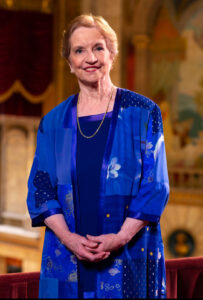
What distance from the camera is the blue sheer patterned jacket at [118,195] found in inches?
57.9

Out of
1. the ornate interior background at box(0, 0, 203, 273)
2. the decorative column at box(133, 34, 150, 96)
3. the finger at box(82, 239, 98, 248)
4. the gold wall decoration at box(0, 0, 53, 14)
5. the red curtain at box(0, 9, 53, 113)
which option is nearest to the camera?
the finger at box(82, 239, 98, 248)

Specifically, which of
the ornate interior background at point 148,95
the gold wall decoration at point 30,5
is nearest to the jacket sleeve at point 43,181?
the ornate interior background at point 148,95

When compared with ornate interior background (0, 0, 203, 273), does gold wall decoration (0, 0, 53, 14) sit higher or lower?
higher

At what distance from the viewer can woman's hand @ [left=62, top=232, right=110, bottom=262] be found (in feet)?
4.61

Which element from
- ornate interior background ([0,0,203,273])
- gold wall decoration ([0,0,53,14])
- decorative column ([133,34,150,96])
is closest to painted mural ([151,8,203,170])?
ornate interior background ([0,0,203,273])

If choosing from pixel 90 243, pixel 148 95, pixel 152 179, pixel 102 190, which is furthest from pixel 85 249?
pixel 148 95

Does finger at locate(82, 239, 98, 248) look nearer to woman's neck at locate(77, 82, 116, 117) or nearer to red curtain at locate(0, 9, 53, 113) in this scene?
woman's neck at locate(77, 82, 116, 117)

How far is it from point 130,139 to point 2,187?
276 inches

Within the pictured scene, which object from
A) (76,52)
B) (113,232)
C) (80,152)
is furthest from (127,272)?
(76,52)

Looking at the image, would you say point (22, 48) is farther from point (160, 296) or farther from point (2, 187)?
point (160, 296)

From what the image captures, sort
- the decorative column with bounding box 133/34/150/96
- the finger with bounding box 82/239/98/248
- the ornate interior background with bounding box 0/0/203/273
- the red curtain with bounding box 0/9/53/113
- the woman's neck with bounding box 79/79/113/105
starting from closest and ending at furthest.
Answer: the finger with bounding box 82/239/98/248 → the woman's neck with bounding box 79/79/113/105 → the red curtain with bounding box 0/9/53/113 → the ornate interior background with bounding box 0/0/203/273 → the decorative column with bounding box 133/34/150/96

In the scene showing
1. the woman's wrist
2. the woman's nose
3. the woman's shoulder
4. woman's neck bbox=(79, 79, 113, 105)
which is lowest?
the woman's wrist

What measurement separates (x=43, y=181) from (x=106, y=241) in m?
0.30

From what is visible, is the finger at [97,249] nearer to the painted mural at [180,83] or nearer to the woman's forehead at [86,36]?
the woman's forehead at [86,36]
